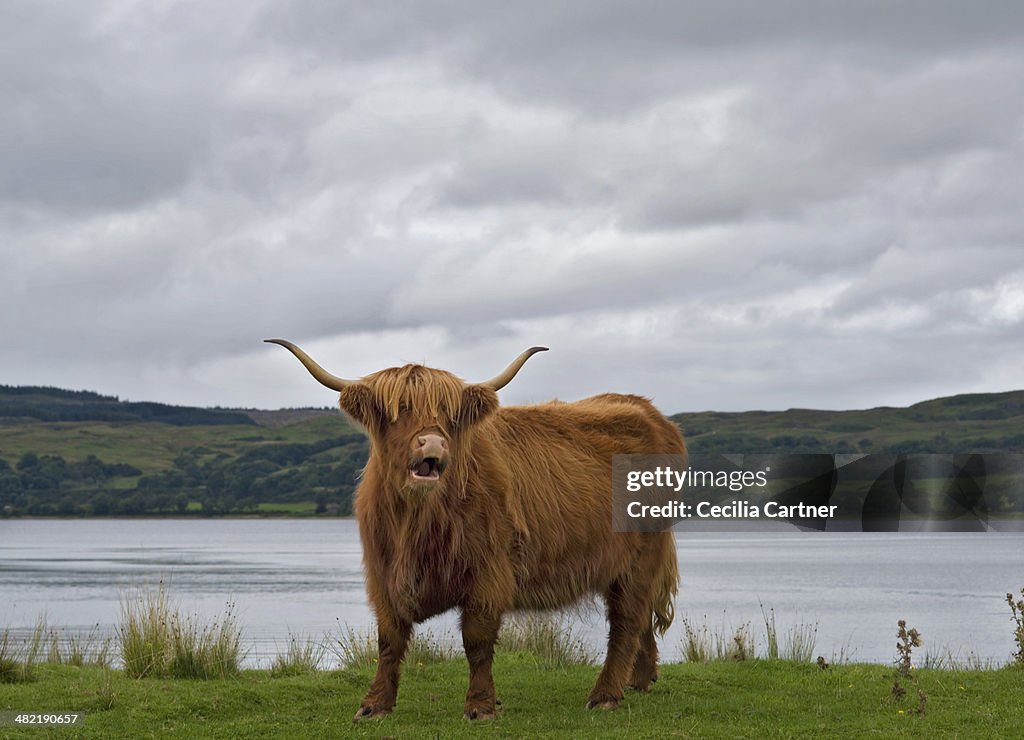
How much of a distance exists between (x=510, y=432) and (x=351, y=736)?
2261 mm

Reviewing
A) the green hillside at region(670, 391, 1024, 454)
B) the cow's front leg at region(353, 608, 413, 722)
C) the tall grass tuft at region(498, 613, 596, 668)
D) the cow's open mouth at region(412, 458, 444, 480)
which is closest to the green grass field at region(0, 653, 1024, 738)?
the cow's front leg at region(353, 608, 413, 722)

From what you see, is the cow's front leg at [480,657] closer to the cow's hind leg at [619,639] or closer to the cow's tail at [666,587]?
the cow's hind leg at [619,639]

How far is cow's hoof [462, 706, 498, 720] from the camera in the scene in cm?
700

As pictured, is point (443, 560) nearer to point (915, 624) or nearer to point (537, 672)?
point (537, 672)

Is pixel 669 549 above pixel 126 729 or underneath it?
above

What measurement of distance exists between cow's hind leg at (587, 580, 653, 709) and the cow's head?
72.3 inches

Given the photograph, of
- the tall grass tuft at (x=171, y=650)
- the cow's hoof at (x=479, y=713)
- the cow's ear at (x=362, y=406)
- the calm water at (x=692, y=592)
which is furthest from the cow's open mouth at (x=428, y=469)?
the tall grass tuft at (x=171, y=650)

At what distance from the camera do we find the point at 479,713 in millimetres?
7004

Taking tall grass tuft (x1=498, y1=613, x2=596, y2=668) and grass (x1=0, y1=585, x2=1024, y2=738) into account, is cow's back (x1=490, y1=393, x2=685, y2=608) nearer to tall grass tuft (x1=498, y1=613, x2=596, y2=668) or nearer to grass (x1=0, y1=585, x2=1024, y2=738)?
grass (x1=0, y1=585, x2=1024, y2=738)

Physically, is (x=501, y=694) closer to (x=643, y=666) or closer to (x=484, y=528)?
(x=643, y=666)

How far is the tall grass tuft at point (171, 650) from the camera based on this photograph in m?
9.11

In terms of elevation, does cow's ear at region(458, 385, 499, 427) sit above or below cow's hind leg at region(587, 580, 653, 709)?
above

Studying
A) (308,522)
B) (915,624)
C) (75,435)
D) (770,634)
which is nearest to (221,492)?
(308,522)

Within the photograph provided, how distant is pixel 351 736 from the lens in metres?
6.49
